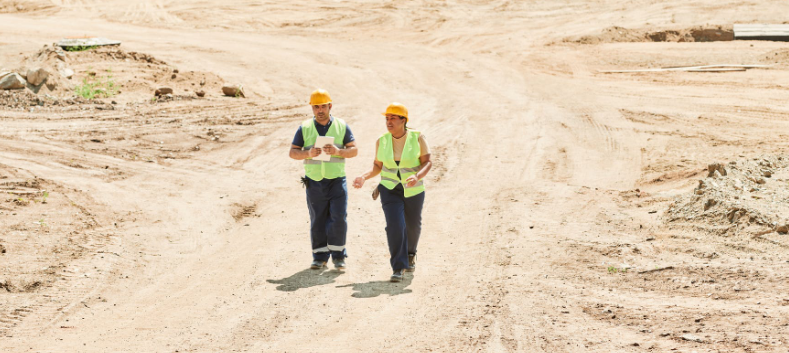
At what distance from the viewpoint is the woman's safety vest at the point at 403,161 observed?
8.47 meters

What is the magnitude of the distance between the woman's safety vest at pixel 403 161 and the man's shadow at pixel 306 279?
50.8 inches

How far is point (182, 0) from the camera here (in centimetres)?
3525

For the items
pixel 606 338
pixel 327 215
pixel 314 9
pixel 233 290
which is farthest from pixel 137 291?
pixel 314 9

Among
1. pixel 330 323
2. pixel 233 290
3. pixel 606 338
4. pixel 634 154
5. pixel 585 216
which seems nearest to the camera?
pixel 606 338

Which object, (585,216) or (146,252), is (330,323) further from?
(585,216)

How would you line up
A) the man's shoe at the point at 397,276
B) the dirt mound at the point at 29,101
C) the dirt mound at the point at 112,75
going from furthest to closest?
the dirt mound at the point at 112,75 < the dirt mound at the point at 29,101 < the man's shoe at the point at 397,276

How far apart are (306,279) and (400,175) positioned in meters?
1.61

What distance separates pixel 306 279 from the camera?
29.7 feet

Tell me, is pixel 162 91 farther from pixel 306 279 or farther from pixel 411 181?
pixel 411 181

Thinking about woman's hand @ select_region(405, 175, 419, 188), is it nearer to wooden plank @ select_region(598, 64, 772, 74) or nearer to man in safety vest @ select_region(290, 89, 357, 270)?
man in safety vest @ select_region(290, 89, 357, 270)

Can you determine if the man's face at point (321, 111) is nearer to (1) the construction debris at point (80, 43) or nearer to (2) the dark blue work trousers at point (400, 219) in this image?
(2) the dark blue work trousers at point (400, 219)

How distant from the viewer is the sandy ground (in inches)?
299

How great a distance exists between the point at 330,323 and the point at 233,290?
5.22 ft

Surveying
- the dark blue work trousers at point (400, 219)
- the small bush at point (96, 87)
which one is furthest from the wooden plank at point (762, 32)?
the dark blue work trousers at point (400, 219)
